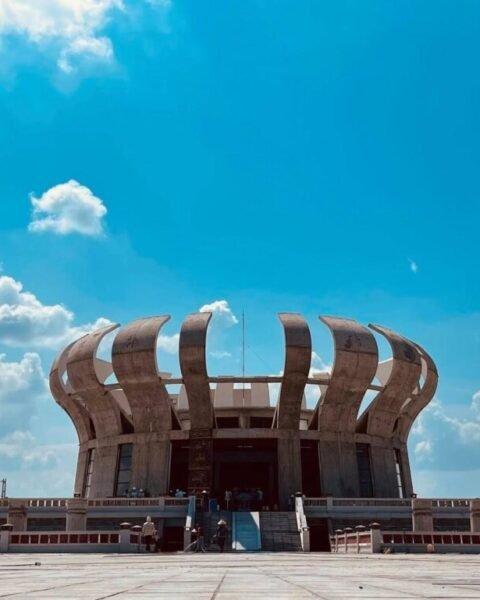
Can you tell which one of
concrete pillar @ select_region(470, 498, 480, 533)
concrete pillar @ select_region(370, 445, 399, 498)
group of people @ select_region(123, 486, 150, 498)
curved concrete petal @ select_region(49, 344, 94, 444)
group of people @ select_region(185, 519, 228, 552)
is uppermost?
curved concrete petal @ select_region(49, 344, 94, 444)

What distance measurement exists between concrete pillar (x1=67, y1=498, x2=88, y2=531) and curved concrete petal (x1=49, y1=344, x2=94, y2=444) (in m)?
16.2

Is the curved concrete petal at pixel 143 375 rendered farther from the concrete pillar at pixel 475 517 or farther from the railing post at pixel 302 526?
the concrete pillar at pixel 475 517

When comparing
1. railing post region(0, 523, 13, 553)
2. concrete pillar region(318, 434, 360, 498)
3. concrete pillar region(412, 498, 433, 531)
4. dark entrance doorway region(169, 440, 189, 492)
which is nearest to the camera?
railing post region(0, 523, 13, 553)

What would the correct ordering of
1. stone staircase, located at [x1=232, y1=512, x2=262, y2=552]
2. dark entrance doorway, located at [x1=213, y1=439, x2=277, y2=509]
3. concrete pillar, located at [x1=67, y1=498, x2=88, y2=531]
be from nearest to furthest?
1. stone staircase, located at [x1=232, y1=512, x2=262, y2=552]
2. concrete pillar, located at [x1=67, y1=498, x2=88, y2=531]
3. dark entrance doorway, located at [x1=213, y1=439, x2=277, y2=509]

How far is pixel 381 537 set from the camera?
24.7 m

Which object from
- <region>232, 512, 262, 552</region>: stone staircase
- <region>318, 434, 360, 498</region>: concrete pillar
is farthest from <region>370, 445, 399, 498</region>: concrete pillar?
<region>232, 512, 262, 552</region>: stone staircase

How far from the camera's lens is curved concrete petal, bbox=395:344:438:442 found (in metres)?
45.3

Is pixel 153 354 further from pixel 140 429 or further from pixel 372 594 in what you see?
pixel 372 594

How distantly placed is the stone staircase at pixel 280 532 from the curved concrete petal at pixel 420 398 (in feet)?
50.1

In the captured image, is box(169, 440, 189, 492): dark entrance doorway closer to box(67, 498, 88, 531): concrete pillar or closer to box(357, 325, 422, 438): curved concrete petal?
box(357, 325, 422, 438): curved concrete petal

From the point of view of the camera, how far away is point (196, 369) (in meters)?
40.2

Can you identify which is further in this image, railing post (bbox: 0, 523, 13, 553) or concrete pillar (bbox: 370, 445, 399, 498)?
concrete pillar (bbox: 370, 445, 399, 498)

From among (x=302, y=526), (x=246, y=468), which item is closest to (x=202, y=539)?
(x=302, y=526)

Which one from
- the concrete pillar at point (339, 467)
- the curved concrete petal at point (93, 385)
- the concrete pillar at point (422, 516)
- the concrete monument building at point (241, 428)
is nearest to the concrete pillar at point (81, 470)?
the concrete monument building at point (241, 428)
